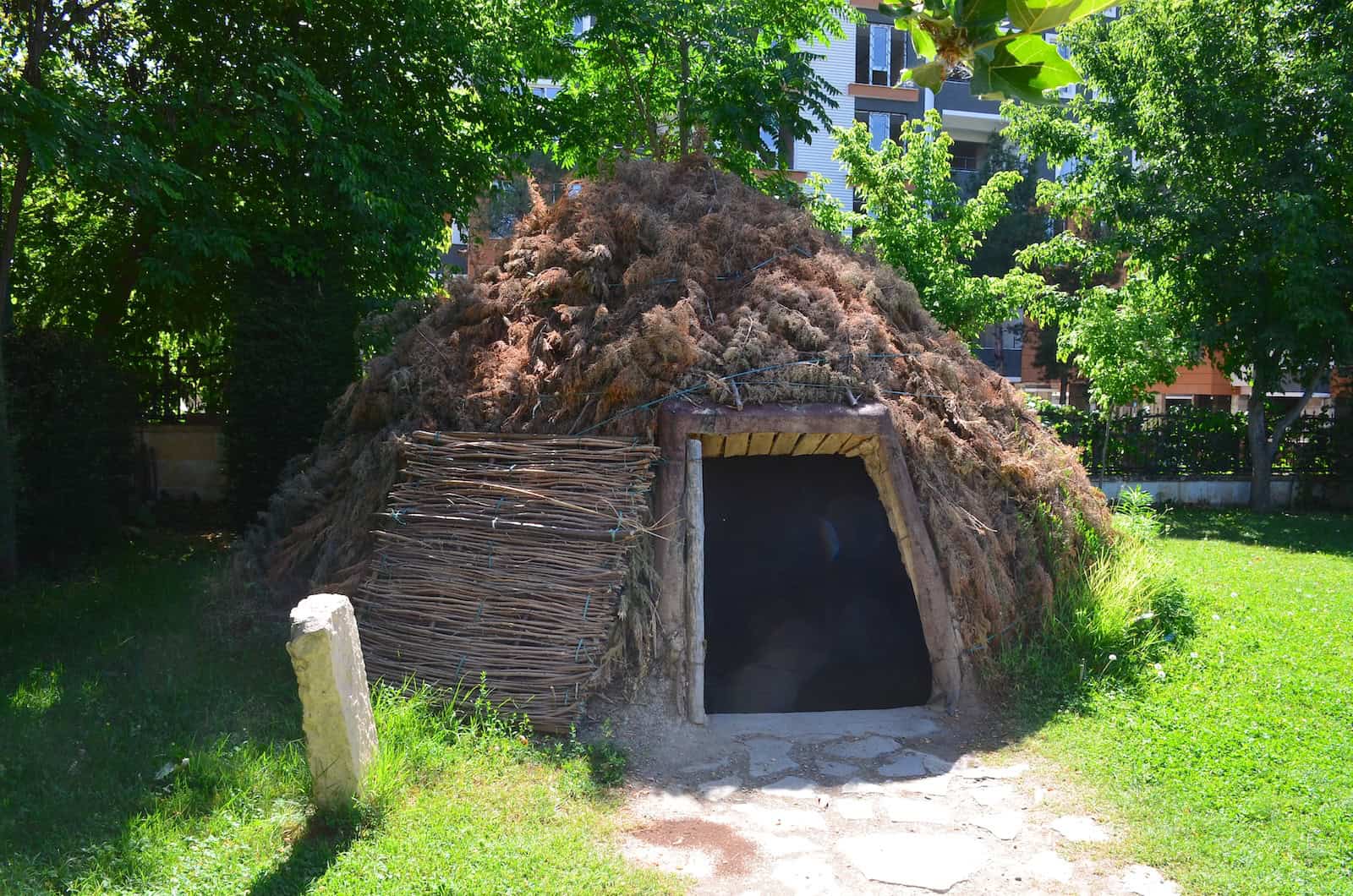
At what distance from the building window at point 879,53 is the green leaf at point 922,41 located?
80.5 ft

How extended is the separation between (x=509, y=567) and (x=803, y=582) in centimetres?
282

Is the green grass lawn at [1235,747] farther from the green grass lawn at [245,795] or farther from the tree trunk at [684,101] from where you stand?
the tree trunk at [684,101]

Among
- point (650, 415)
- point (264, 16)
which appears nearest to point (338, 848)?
point (650, 415)

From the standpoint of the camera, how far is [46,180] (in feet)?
33.4

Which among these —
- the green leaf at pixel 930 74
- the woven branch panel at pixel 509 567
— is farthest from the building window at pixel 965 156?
the green leaf at pixel 930 74

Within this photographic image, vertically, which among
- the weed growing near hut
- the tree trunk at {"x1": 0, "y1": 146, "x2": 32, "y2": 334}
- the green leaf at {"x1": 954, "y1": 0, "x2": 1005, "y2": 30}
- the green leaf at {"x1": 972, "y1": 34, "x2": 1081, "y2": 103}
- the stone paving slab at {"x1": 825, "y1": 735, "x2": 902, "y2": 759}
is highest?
the tree trunk at {"x1": 0, "y1": 146, "x2": 32, "y2": 334}

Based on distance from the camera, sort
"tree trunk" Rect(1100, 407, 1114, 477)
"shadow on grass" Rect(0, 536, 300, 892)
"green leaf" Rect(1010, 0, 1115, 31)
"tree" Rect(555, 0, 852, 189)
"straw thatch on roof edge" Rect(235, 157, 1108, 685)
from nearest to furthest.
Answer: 1. "green leaf" Rect(1010, 0, 1115, 31)
2. "shadow on grass" Rect(0, 536, 300, 892)
3. "straw thatch on roof edge" Rect(235, 157, 1108, 685)
4. "tree" Rect(555, 0, 852, 189)
5. "tree trunk" Rect(1100, 407, 1114, 477)

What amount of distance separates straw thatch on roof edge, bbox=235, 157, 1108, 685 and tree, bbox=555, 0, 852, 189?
3814mm

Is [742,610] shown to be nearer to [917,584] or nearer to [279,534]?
[917,584]

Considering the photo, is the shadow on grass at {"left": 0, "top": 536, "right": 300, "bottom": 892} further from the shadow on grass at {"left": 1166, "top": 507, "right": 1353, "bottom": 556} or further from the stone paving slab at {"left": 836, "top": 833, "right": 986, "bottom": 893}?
the shadow on grass at {"left": 1166, "top": 507, "right": 1353, "bottom": 556}

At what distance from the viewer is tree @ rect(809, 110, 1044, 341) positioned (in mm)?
11906

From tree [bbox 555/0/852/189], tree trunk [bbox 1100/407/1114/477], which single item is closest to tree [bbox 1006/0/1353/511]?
tree trunk [bbox 1100/407/1114/477]

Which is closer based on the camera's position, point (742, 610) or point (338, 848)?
point (338, 848)

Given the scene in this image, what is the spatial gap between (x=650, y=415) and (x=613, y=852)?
9.06 ft
